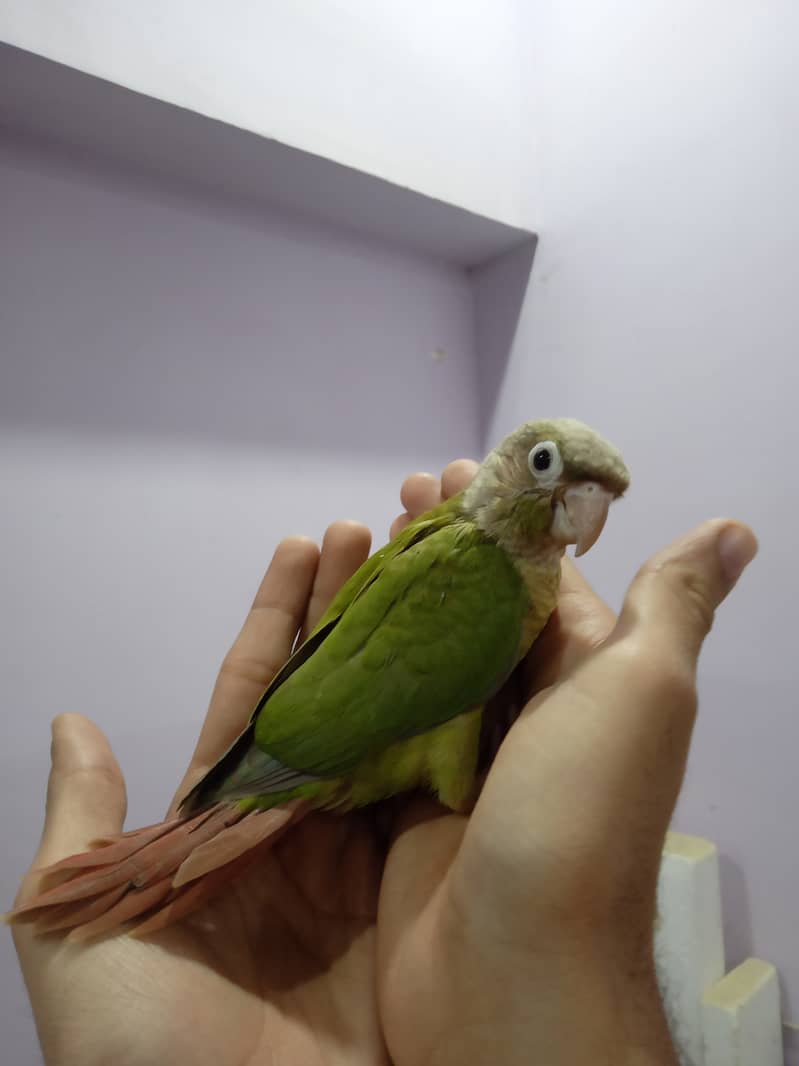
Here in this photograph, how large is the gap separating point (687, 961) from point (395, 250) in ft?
5.36

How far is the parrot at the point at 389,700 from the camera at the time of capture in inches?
30.3

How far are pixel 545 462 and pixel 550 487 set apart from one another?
0.10 feet

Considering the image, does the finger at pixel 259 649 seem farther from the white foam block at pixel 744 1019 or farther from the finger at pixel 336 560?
the white foam block at pixel 744 1019

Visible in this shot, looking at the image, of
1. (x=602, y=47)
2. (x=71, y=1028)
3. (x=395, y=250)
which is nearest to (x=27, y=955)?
(x=71, y=1028)

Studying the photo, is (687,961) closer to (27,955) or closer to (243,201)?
(27,955)

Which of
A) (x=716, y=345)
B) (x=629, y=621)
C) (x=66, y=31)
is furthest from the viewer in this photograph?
(x=716, y=345)

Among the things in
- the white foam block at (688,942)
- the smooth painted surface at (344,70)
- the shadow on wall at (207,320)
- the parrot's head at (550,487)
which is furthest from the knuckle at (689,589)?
the smooth painted surface at (344,70)

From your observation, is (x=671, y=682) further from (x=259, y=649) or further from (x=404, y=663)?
(x=259, y=649)

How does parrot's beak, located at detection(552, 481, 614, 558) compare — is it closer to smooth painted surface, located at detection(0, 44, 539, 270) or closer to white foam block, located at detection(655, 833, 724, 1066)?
white foam block, located at detection(655, 833, 724, 1066)

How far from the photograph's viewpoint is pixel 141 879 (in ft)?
2.51

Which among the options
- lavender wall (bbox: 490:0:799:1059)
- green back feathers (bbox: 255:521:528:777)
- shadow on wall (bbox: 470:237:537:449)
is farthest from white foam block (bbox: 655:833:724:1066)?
shadow on wall (bbox: 470:237:537:449)

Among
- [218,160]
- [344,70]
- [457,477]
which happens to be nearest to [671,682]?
[457,477]

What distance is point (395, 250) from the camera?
68.5 inches

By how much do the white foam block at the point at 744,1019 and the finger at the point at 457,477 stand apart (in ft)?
3.23
